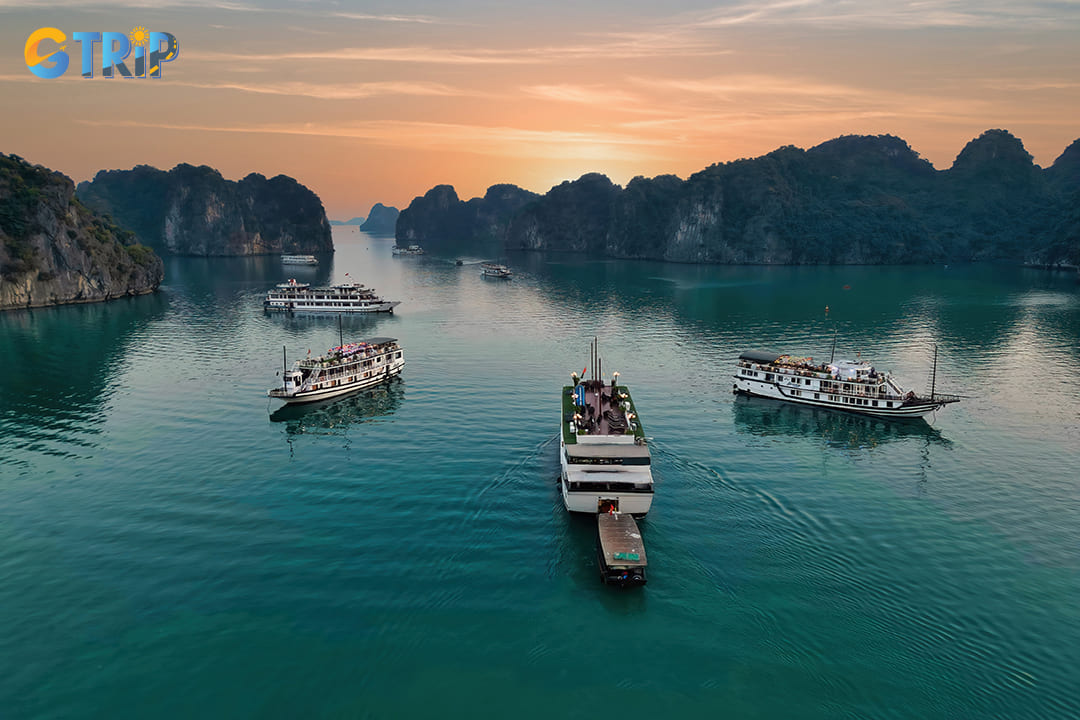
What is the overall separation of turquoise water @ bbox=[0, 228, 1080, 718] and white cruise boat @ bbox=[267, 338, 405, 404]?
9.22ft

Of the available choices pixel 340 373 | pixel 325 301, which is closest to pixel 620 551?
pixel 340 373

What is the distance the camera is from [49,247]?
160 metres

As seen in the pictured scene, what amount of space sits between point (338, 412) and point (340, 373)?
8.49 meters

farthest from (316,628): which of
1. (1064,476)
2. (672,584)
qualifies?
(1064,476)

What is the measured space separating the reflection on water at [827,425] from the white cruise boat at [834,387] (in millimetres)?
1199

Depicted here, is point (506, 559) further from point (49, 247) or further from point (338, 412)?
point (49, 247)

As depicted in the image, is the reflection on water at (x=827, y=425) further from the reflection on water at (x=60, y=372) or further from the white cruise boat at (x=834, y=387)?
the reflection on water at (x=60, y=372)

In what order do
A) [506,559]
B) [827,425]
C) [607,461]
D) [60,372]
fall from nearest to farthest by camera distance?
[506,559]
[607,461]
[827,425]
[60,372]

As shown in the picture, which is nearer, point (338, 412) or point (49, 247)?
Answer: point (338, 412)

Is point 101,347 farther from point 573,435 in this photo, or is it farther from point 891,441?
point 891,441

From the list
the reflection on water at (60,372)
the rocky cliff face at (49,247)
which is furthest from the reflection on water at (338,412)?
the rocky cliff face at (49,247)

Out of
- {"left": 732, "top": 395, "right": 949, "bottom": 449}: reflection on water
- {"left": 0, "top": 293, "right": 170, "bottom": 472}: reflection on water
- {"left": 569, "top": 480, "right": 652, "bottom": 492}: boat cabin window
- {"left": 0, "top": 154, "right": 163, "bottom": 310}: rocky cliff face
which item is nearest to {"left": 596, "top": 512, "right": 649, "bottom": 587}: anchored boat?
{"left": 569, "top": 480, "right": 652, "bottom": 492}: boat cabin window

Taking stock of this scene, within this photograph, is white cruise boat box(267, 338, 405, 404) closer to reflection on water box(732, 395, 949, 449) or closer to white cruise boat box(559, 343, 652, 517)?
white cruise boat box(559, 343, 652, 517)

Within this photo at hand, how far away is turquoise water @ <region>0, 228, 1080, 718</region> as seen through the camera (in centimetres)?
3109
